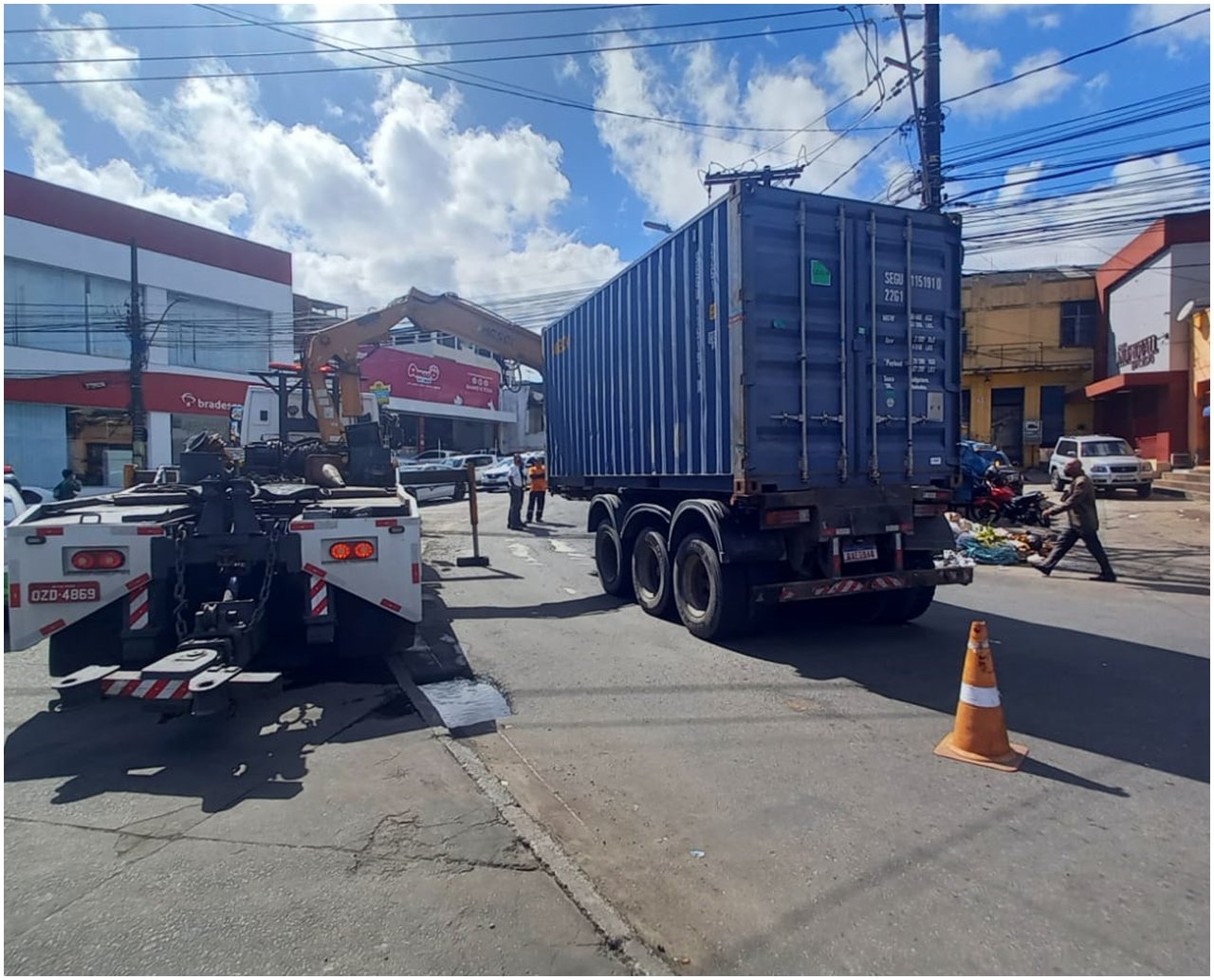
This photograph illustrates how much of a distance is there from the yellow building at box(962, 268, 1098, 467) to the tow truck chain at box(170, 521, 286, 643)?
31.9 m

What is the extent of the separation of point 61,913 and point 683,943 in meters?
2.37

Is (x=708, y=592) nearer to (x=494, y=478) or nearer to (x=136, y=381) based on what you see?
(x=136, y=381)

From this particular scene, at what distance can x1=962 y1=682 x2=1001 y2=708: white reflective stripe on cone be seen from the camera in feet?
13.8

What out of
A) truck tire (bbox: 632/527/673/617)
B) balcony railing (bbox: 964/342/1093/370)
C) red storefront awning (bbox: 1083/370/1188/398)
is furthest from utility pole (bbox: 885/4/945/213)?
balcony railing (bbox: 964/342/1093/370)

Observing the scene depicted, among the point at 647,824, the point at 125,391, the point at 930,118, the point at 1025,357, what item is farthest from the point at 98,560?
the point at 1025,357

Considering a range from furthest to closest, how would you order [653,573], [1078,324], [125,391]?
[1078,324] → [125,391] → [653,573]

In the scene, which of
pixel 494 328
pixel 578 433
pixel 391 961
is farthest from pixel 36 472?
pixel 391 961

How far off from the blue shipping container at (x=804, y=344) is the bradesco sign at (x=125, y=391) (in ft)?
78.2

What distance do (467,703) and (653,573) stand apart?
3.41 meters

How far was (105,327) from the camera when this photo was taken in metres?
26.7

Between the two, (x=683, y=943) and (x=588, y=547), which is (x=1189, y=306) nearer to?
(x=588, y=547)

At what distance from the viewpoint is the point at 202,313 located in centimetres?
3103

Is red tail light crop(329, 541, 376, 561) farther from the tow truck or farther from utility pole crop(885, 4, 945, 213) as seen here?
utility pole crop(885, 4, 945, 213)

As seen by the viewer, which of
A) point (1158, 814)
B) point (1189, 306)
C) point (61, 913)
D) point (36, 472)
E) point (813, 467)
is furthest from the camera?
point (36, 472)
